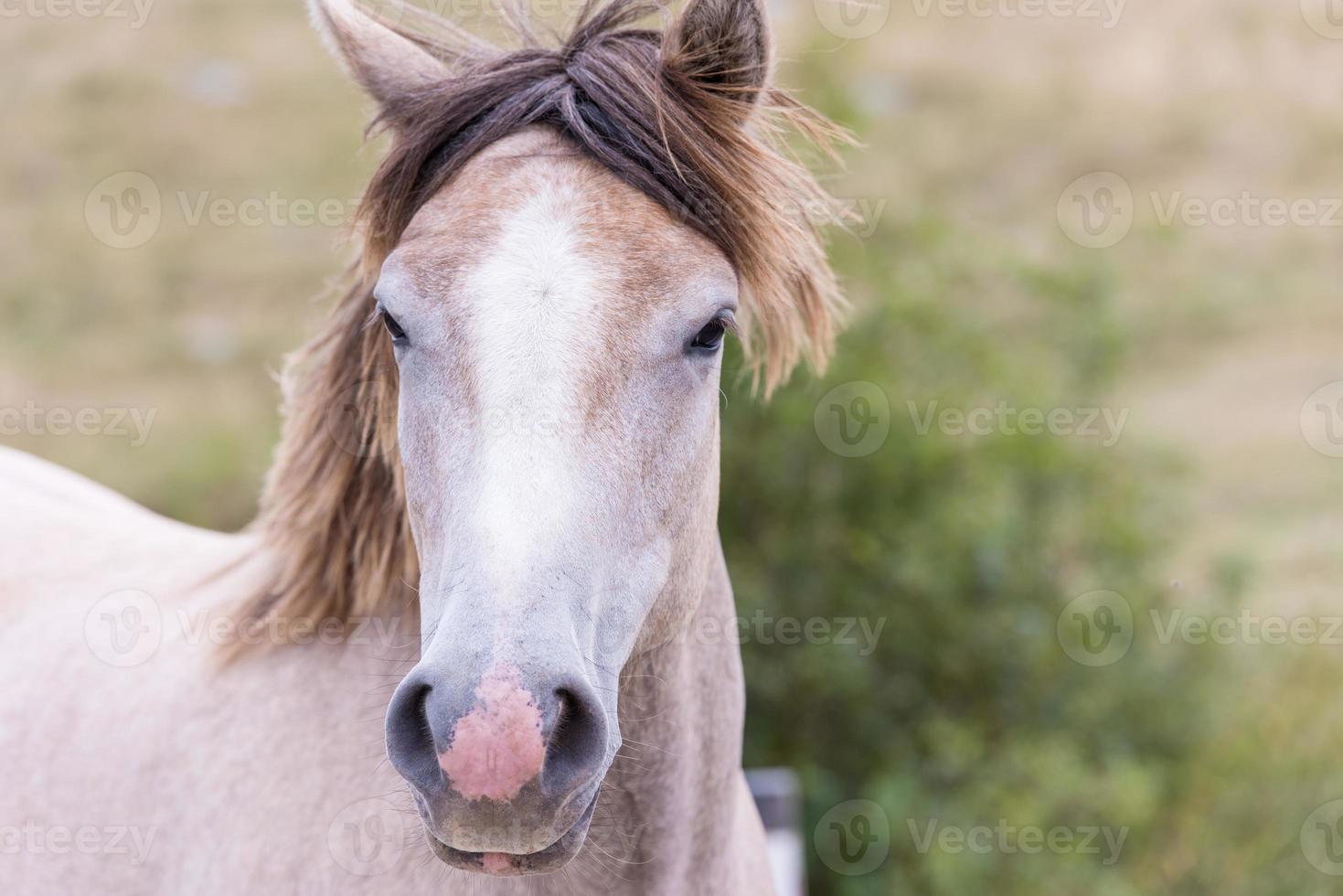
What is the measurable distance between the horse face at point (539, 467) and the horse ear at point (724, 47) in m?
0.32

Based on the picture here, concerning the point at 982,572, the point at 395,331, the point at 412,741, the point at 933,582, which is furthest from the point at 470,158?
the point at 982,572

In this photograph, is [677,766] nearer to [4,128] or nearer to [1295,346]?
[1295,346]

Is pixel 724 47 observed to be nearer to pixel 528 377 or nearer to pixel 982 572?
pixel 528 377

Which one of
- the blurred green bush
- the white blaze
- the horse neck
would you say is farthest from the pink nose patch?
the blurred green bush

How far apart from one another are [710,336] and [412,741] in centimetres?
87

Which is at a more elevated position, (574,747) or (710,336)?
(710,336)

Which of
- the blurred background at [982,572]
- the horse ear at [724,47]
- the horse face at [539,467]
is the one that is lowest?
the blurred background at [982,572]

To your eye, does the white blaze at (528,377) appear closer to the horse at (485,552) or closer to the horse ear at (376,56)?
the horse at (485,552)

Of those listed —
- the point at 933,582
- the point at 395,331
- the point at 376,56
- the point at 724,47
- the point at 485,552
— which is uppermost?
the point at 724,47

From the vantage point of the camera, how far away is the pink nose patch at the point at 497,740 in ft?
5.11

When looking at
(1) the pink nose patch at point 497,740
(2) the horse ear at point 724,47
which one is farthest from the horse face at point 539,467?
(2) the horse ear at point 724,47

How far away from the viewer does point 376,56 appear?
2336mm

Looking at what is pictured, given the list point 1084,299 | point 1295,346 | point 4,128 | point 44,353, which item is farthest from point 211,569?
point 4,128

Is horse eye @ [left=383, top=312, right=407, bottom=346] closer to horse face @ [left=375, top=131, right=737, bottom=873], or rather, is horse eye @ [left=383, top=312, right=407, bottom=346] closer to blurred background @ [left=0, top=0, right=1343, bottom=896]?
horse face @ [left=375, top=131, right=737, bottom=873]
